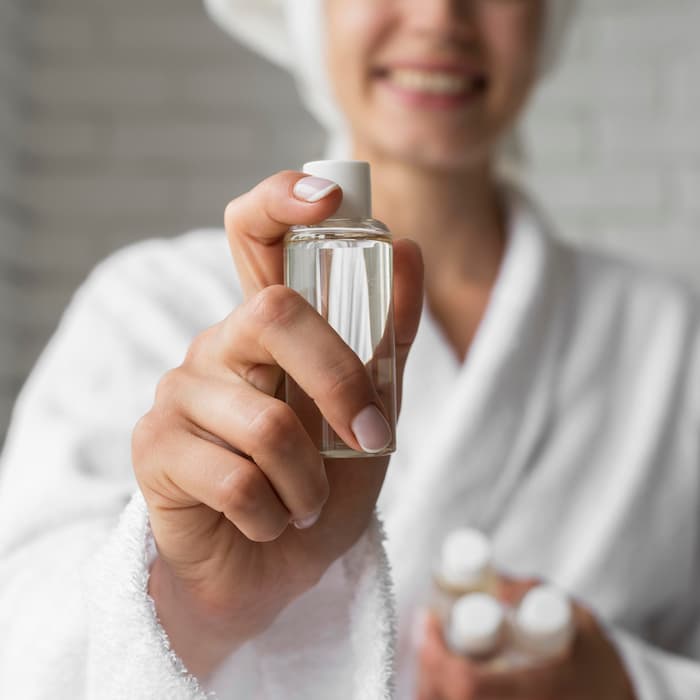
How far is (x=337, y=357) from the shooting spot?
1.19 ft

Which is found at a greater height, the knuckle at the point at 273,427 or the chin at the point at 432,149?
the knuckle at the point at 273,427

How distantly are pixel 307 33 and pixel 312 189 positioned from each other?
0.67 metres

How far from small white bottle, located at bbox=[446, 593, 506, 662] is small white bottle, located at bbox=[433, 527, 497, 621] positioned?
16mm

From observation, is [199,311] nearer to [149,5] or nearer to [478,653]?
[478,653]

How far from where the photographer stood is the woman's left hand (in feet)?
2.35

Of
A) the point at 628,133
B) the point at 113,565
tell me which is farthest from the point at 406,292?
the point at 628,133

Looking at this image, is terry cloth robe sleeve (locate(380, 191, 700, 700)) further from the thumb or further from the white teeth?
the thumb

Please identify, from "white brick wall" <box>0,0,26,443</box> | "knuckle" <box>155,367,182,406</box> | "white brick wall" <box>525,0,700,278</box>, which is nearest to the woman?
"knuckle" <box>155,367,182,406</box>

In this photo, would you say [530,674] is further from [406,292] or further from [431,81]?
[431,81]

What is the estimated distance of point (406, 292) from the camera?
1.36 ft

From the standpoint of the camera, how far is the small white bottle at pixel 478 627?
27.0 inches

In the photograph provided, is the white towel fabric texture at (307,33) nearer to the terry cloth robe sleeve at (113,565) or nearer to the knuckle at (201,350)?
the terry cloth robe sleeve at (113,565)

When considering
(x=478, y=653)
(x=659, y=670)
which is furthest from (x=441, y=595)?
(x=659, y=670)

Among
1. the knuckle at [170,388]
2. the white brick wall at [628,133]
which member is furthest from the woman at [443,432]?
the white brick wall at [628,133]
